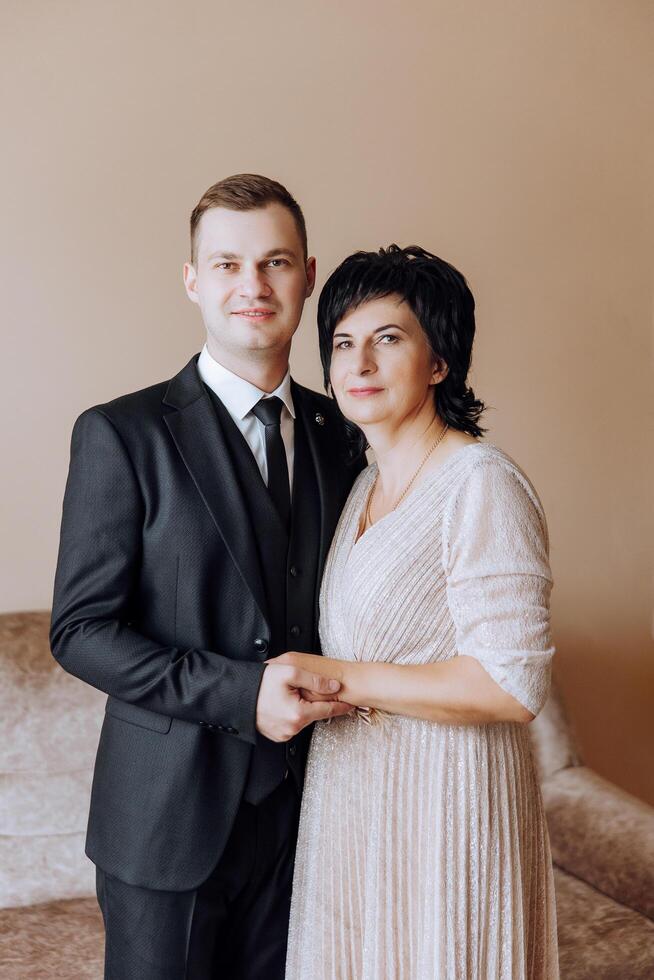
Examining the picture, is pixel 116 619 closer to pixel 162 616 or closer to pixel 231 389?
pixel 162 616

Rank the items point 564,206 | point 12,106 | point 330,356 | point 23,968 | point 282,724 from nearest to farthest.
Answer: point 282,724 < point 330,356 < point 23,968 < point 12,106 < point 564,206

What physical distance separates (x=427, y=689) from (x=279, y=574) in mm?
316

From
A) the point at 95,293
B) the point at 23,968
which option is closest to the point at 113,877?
the point at 23,968

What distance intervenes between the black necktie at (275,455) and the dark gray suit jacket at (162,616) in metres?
0.10

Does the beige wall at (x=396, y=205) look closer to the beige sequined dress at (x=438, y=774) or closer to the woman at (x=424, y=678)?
the woman at (x=424, y=678)

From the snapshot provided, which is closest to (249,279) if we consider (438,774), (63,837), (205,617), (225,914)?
(205,617)

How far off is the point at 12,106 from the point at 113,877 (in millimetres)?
1887

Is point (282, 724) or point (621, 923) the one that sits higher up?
point (282, 724)

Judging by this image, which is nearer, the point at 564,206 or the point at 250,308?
the point at 250,308

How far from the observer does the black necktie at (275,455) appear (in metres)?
1.71

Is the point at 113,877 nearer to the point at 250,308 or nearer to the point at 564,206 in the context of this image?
the point at 250,308

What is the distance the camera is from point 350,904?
5.29 ft

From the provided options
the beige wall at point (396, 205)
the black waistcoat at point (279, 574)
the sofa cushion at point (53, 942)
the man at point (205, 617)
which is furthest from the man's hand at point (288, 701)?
the beige wall at point (396, 205)

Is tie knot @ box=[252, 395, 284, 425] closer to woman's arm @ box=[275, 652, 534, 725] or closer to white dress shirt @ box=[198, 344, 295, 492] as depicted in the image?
white dress shirt @ box=[198, 344, 295, 492]
